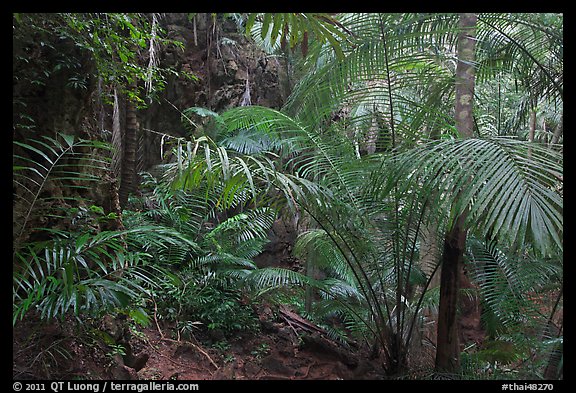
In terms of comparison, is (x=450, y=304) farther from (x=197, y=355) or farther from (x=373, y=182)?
(x=197, y=355)

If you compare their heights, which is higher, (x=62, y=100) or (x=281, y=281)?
(x=62, y=100)

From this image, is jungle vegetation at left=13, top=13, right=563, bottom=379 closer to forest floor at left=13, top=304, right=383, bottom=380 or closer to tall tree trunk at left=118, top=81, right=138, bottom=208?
forest floor at left=13, top=304, right=383, bottom=380

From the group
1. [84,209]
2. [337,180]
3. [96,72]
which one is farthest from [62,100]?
[337,180]

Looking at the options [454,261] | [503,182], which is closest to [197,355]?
[454,261]

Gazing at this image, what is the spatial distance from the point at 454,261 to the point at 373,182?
0.64 m

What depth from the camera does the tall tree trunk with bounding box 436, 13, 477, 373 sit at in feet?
7.15

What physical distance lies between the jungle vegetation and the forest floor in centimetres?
15

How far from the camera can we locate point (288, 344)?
357cm

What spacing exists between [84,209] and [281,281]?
1630 mm

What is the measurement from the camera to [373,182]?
2.10 metres

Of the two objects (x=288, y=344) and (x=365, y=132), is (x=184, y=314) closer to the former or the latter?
(x=288, y=344)
